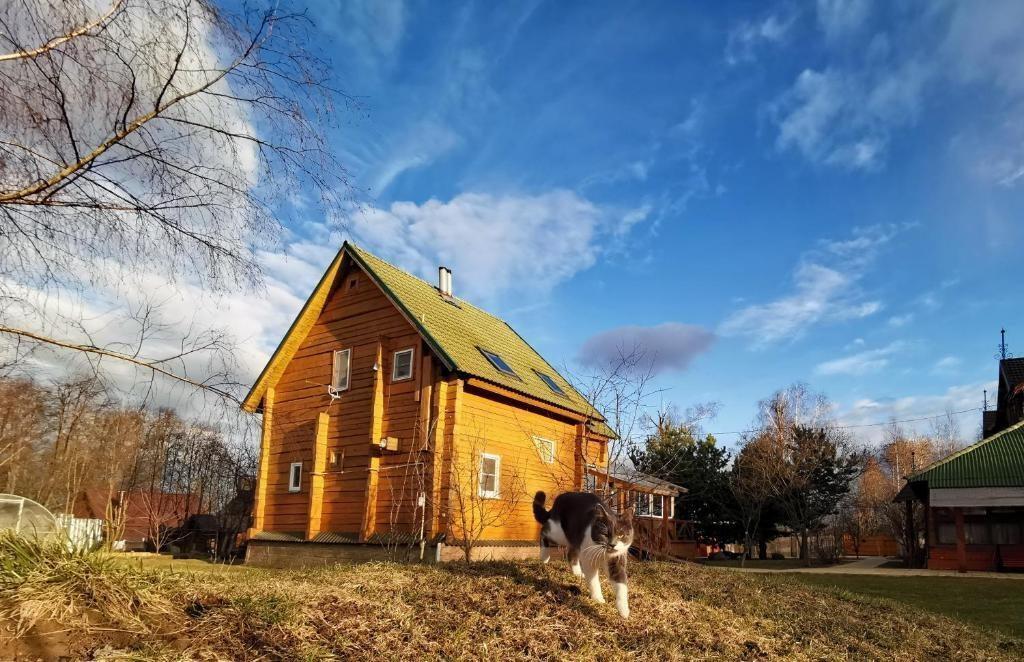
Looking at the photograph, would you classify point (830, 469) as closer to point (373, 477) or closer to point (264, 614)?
point (373, 477)

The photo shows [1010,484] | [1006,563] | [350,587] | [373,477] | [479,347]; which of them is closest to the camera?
[350,587]

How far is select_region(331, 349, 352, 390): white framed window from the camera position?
55.5 feet

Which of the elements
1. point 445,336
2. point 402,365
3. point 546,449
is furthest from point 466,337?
point 546,449

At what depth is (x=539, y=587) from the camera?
6672 millimetres

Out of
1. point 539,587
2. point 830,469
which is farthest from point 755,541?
point 539,587

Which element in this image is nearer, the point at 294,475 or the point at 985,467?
the point at 294,475

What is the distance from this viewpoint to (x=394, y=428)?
1546 cm

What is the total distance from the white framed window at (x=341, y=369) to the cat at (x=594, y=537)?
1059 cm

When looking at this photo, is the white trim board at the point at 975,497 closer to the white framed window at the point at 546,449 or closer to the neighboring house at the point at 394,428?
the neighboring house at the point at 394,428

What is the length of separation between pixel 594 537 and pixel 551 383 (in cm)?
1365

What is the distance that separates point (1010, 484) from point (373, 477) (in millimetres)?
18359

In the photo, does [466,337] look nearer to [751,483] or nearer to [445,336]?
[445,336]

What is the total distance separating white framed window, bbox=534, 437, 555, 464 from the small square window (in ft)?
11.6

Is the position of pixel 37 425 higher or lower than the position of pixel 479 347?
lower
